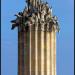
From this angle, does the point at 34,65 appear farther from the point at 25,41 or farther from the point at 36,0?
the point at 36,0

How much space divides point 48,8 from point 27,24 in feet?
6.11

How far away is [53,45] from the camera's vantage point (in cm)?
3747

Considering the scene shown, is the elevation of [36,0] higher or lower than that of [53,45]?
higher

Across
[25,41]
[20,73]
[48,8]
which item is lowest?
→ [20,73]

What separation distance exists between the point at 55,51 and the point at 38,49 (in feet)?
4.94

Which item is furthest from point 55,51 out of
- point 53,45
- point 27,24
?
point 27,24

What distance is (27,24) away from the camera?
122ft
